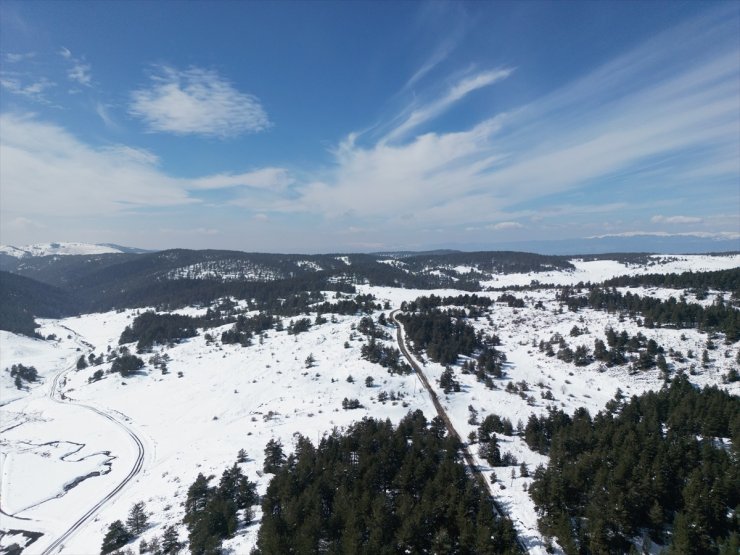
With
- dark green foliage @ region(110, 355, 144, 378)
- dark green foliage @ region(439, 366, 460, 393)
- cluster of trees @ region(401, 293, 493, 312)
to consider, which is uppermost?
cluster of trees @ region(401, 293, 493, 312)

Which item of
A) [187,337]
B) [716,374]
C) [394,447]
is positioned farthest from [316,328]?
[716,374]

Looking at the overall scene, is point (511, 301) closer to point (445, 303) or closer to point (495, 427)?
point (445, 303)

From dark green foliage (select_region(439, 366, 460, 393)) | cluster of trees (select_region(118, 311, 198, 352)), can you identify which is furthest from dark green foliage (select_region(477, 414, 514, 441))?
cluster of trees (select_region(118, 311, 198, 352))

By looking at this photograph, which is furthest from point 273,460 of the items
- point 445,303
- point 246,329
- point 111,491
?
point 445,303

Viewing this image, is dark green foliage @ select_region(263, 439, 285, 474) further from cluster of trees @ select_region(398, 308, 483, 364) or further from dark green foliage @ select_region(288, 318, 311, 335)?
dark green foliage @ select_region(288, 318, 311, 335)

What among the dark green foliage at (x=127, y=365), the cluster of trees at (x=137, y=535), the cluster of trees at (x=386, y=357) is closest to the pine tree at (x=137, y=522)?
the cluster of trees at (x=137, y=535)

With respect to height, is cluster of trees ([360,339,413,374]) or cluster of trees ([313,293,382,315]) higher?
cluster of trees ([313,293,382,315])

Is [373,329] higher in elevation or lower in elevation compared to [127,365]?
higher
